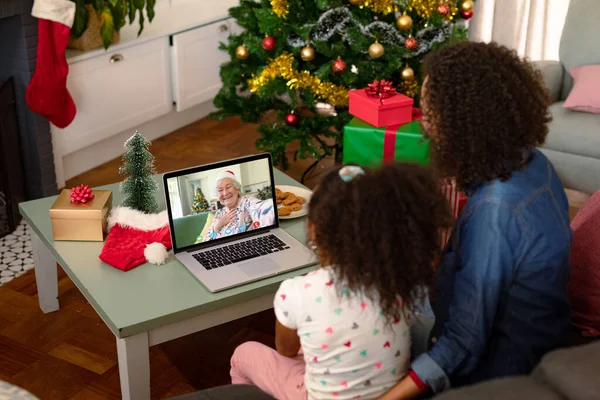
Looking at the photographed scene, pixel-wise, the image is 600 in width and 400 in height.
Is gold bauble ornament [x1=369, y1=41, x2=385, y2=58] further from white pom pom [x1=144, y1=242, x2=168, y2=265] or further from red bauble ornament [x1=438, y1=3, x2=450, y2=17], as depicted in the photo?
white pom pom [x1=144, y1=242, x2=168, y2=265]

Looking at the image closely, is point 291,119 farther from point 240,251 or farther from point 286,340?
point 286,340

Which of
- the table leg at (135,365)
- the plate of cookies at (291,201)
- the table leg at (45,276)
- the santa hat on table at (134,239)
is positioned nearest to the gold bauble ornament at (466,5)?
the plate of cookies at (291,201)

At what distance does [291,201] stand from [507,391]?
1.32 meters

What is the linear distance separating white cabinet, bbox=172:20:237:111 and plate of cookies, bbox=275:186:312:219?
1.72 metres

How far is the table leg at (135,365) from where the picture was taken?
1717 millimetres

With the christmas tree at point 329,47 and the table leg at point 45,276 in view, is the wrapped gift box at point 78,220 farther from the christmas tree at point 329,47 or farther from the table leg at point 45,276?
the christmas tree at point 329,47

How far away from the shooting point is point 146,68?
3.67 meters

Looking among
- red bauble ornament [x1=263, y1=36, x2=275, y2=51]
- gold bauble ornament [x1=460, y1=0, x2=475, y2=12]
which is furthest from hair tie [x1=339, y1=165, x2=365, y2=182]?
gold bauble ornament [x1=460, y1=0, x2=475, y2=12]

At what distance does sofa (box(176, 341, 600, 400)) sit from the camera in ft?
3.00

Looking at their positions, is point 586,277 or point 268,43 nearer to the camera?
point 586,277

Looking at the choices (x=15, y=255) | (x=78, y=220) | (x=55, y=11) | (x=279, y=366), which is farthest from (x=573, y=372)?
(x=55, y=11)

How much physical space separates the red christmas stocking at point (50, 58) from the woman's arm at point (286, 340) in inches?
71.4

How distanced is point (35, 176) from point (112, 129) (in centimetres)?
51

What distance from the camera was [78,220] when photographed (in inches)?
79.1
